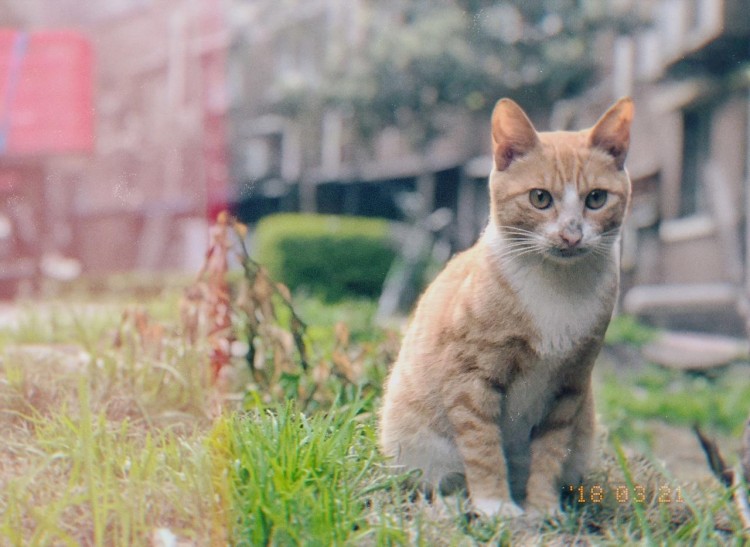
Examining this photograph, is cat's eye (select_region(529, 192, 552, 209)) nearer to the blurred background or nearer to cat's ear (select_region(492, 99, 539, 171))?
cat's ear (select_region(492, 99, 539, 171))

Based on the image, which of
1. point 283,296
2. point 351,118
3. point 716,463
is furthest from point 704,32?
point 351,118

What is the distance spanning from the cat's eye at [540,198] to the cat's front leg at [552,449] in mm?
425

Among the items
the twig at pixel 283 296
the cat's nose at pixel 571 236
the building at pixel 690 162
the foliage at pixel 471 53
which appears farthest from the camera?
the foliage at pixel 471 53

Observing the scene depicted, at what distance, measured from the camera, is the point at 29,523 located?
1.46 meters

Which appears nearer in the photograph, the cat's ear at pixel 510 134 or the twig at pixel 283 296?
the cat's ear at pixel 510 134

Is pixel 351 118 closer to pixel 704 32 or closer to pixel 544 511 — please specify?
pixel 704 32

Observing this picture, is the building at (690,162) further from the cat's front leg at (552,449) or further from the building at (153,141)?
the building at (153,141)

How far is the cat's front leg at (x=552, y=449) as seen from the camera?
1.70 metres

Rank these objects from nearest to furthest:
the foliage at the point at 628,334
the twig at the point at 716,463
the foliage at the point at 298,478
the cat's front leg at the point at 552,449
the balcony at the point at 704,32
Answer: the foliage at the point at 298,478, the cat's front leg at the point at 552,449, the twig at the point at 716,463, the balcony at the point at 704,32, the foliage at the point at 628,334

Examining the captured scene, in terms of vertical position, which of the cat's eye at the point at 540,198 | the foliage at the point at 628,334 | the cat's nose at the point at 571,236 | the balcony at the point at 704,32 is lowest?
the foliage at the point at 628,334

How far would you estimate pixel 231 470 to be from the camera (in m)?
1.57

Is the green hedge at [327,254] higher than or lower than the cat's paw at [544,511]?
lower

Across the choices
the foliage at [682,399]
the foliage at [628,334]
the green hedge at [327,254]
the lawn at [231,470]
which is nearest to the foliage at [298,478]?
the lawn at [231,470]

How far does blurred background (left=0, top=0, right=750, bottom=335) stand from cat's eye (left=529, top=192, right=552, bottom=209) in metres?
0.88
